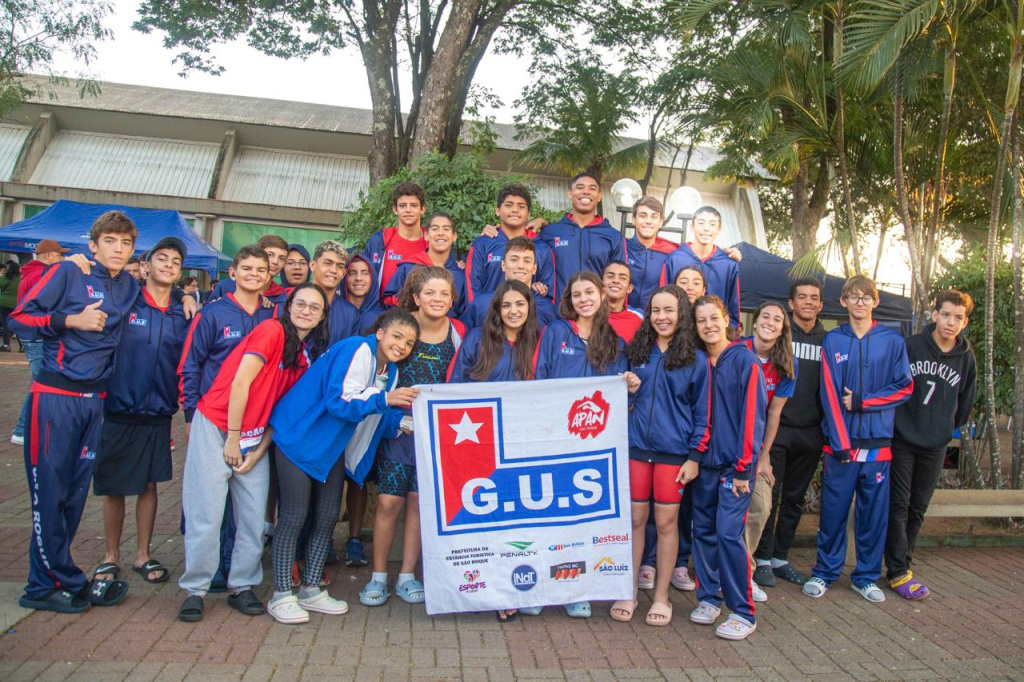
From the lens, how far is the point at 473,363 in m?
4.66

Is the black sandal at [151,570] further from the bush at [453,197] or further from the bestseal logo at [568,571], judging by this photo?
the bush at [453,197]

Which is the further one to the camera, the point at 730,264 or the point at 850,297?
the point at 730,264

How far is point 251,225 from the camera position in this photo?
70.2 ft

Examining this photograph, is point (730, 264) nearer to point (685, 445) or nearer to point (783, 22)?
point (685, 445)

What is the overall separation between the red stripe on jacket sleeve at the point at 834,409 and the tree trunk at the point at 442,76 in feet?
22.7

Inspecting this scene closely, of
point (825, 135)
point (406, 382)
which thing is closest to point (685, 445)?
point (406, 382)

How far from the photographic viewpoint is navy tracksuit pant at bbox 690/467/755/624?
4.52 m

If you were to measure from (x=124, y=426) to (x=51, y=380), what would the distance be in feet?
2.09

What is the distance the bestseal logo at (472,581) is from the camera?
4.49 m

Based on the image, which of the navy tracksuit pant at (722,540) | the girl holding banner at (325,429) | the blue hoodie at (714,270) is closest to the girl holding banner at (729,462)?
the navy tracksuit pant at (722,540)

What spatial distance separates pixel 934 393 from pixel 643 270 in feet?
7.25

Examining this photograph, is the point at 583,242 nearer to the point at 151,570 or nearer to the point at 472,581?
the point at 472,581

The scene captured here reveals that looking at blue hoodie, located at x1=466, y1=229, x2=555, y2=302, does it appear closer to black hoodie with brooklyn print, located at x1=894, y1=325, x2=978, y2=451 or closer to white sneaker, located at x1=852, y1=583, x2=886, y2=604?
black hoodie with brooklyn print, located at x1=894, y1=325, x2=978, y2=451

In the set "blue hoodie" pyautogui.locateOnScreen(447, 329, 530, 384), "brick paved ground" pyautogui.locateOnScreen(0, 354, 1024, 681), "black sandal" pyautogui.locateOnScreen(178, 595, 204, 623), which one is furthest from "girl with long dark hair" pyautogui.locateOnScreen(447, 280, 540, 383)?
"black sandal" pyautogui.locateOnScreen(178, 595, 204, 623)
